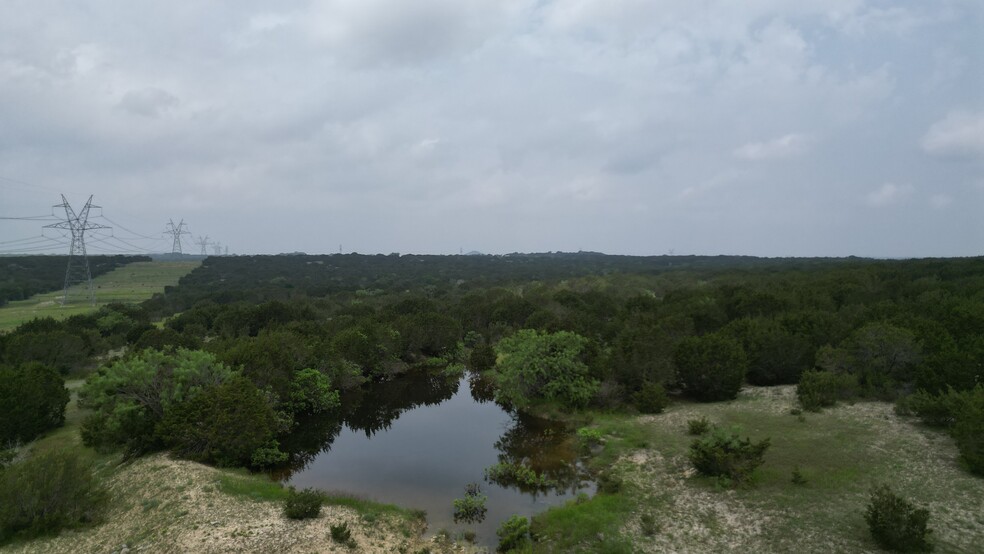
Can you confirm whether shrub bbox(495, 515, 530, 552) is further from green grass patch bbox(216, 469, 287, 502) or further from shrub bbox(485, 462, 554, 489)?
green grass patch bbox(216, 469, 287, 502)

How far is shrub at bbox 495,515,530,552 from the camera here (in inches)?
671

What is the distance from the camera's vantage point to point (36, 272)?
384 ft

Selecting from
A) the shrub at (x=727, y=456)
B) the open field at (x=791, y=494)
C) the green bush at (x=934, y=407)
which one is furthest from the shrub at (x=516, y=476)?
the green bush at (x=934, y=407)

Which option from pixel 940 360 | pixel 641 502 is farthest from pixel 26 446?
pixel 940 360

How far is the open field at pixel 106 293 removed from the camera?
64.4m

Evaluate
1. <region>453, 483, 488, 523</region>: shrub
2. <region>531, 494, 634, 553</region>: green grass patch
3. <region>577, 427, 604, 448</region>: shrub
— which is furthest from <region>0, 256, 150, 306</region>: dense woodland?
<region>531, 494, 634, 553</region>: green grass patch

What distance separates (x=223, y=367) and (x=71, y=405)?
49.7 feet

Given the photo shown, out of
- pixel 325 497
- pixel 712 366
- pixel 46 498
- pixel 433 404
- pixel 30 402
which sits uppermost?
pixel 712 366

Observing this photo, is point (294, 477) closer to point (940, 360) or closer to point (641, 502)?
point (641, 502)

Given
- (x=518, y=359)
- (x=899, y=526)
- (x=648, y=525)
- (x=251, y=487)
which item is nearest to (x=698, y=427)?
(x=648, y=525)

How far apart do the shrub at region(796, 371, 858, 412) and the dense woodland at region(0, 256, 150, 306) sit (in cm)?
11600

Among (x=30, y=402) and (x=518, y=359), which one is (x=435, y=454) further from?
(x=30, y=402)

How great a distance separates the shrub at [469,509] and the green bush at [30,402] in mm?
25439

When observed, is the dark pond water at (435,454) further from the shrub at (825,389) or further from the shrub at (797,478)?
the shrub at (825,389)
